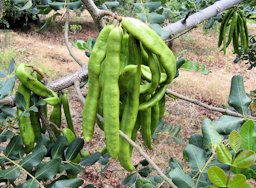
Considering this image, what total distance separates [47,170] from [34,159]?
0.05 meters

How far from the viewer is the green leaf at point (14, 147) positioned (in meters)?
1.12

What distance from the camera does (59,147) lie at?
110 centimetres

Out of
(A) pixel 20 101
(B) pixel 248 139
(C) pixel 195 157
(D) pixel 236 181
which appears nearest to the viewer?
(D) pixel 236 181

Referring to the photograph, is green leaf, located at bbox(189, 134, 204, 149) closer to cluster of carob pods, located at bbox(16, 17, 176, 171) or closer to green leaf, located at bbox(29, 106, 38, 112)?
cluster of carob pods, located at bbox(16, 17, 176, 171)

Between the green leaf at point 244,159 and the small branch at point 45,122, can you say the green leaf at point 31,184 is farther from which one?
the green leaf at point 244,159

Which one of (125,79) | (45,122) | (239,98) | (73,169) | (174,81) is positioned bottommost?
(174,81)

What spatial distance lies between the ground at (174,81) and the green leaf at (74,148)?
125 cm

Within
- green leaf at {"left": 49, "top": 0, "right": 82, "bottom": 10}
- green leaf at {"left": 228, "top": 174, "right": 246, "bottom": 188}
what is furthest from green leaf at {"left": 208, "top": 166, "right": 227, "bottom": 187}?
green leaf at {"left": 49, "top": 0, "right": 82, "bottom": 10}

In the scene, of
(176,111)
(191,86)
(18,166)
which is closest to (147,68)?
(18,166)

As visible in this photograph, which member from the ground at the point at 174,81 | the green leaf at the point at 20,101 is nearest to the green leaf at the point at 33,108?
the green leaf at the point at 20,101

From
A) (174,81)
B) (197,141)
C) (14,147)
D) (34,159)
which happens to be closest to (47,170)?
(34,159)

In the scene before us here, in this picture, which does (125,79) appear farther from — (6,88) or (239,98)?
(6,88)

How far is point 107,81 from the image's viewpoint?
83 centimetres

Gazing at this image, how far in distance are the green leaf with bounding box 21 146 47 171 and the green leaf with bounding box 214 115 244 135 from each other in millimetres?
445
